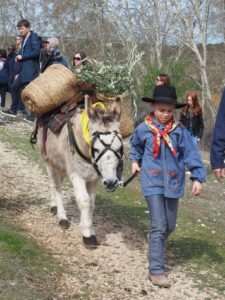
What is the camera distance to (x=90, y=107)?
5.19m

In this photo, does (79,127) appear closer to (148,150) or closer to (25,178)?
(148,150)

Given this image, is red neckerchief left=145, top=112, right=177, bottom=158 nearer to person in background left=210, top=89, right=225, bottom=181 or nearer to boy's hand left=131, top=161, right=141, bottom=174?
boy's hand left=131, top=161, right=141, bottom=174

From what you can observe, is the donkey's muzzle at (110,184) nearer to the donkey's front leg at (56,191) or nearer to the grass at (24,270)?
the grass at (24,270)

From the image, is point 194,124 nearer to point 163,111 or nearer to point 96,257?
point 96,257

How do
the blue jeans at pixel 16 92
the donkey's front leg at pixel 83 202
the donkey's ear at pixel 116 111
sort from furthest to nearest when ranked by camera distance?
the blue jeans at pixel 16 92, the donkey's front leg at pixel 83 202, the donkey's ear at pixel 116 111

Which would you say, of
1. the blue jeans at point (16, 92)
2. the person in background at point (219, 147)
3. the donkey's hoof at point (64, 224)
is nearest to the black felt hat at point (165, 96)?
the person in background at point (219, 147)

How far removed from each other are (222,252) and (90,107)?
2.50 meters

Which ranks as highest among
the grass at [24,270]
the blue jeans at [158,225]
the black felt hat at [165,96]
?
the black felt hat at [165,96]

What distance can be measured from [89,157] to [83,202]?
19.5 inches

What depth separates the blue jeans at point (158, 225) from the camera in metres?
4.86

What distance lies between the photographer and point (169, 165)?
4.89 meters

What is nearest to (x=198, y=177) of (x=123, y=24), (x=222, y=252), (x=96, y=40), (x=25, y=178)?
(x=222, y=252)

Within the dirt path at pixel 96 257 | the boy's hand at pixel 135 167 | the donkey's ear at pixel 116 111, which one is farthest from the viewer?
the donkey's ear at pixel 116 111

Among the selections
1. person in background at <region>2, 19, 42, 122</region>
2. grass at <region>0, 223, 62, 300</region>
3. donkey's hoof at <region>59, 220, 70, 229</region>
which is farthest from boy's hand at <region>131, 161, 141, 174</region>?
person in background at <region>2, 19, 42, 122</region>
